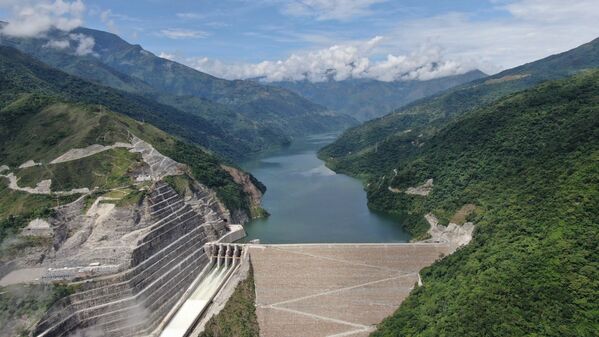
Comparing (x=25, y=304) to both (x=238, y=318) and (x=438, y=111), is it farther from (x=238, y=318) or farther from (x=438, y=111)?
(x=438, y=111)

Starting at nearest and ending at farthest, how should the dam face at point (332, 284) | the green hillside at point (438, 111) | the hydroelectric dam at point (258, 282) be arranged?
1. the hydroelectric dam at point (258, 282)
2. the dam face at point (332, 284)
3. the green hillside at point (438, 111)

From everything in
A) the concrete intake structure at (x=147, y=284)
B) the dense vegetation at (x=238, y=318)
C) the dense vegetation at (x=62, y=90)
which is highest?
the dense vegetation at (x=62, y=90)

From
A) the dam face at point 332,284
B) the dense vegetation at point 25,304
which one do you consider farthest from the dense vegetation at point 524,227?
the dense vegetation at point 25,304

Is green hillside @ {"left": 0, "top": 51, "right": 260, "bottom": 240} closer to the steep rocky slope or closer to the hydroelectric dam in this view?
the steep rocky slope

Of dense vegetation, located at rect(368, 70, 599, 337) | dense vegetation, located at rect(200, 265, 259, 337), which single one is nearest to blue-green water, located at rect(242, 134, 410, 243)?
dense vegetation, located at rect(368, 70, 599, 337)

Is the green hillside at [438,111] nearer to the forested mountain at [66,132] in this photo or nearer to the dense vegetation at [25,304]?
the forested mountain at [66,132]

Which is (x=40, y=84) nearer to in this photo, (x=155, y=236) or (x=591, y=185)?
(x=155, y=236)

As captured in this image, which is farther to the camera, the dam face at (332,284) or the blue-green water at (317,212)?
the blue-green water at (317,212)
